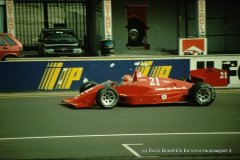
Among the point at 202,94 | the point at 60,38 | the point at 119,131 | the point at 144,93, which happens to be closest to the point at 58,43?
the point at 60,38

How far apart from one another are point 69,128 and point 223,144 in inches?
132

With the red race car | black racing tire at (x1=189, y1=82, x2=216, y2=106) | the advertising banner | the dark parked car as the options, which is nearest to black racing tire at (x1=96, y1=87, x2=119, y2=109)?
the red race car

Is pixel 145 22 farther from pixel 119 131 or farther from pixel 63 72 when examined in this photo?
pixel 119 131

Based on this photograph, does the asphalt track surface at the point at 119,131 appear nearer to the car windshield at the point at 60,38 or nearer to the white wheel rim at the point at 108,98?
the white wheel rim at the point at 108,98

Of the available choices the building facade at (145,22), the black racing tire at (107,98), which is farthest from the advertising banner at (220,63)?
the building facade at (145,22)

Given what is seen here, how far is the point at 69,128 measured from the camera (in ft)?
37.4

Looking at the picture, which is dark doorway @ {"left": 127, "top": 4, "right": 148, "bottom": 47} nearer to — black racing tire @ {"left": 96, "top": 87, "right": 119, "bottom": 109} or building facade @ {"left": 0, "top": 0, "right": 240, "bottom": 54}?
building facade @ {"left": 0, "top": 0, "right": 240, "bottom": 54}

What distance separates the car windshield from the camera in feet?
83.5

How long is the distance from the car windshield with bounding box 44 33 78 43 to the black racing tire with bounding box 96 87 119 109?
12091 millimetres

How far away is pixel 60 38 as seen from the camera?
84.1 feet

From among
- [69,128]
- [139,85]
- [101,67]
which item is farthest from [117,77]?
[69,128]

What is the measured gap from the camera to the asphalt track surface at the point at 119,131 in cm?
911

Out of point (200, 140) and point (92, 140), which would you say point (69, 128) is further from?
point (200, 140)

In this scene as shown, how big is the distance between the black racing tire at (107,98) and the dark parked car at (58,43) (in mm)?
11540
